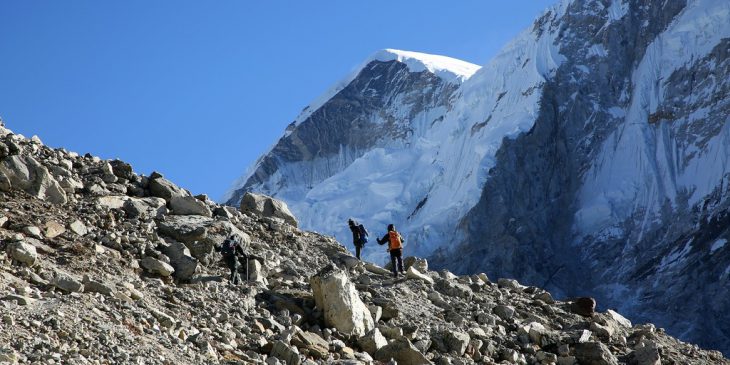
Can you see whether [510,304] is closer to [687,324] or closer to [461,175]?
[687,324]

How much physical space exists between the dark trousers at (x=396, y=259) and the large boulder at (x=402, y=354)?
21.0 feet

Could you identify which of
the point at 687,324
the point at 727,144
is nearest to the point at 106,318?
Result: the point at 687,324

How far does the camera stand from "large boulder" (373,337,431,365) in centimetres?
1962

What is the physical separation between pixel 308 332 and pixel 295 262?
6264mm

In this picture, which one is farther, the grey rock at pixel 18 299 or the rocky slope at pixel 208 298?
the rocky slope at pixel 208 298

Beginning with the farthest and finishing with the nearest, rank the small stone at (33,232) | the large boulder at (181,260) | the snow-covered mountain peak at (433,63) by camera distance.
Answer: the snow-covered mountain peak at (433,63) < the large boulder at (181,260) < the small stone at (33,232)

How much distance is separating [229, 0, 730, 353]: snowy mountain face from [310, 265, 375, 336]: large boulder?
7186 centimetres

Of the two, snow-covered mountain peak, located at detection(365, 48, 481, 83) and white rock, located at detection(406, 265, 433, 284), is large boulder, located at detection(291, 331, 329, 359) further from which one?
snow-covered mountain peak, located at detection(365, 48, 481, 83)

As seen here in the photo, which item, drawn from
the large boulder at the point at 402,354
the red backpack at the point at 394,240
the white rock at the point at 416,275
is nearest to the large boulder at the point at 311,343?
the large boulder at the point at 402,354

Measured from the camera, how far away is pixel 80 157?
85.1 feet

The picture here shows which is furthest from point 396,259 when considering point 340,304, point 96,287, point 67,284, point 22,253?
point 67,284

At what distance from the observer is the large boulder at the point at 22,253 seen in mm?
18125

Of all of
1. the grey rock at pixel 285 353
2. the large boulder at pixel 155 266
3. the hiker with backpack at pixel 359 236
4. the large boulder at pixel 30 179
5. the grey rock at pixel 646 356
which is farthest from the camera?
the hiker with backpack at pixel 359 236

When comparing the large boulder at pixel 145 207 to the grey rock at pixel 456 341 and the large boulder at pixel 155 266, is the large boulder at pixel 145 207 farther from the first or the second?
the grey rock at pixel 456 341
